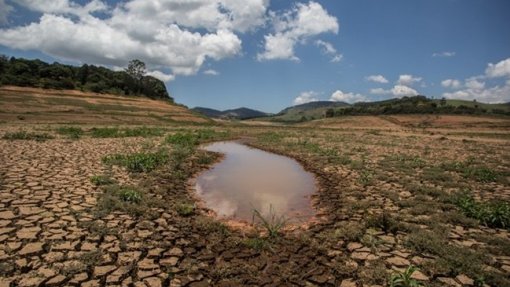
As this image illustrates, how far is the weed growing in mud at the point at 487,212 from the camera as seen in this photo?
650 cm

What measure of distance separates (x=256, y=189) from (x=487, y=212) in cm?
615

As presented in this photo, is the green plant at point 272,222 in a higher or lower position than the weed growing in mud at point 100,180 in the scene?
lower

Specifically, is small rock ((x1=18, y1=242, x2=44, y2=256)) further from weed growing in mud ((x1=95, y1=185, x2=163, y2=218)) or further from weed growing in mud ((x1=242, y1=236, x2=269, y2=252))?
weed growing in mud ((x1=242, y1=236, x2=269, y2=252))

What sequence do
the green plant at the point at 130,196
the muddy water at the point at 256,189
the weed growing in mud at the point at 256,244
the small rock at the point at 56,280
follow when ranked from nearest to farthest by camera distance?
the small rock at the point at 56,280 < the weed growing in mud at the point at 256,244 < the green plant at the point at 130,196 < the muddy water at the point at 256,189

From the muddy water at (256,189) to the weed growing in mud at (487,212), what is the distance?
3608mm

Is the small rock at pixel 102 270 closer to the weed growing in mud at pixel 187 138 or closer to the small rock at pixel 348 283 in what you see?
the small rock at pixel 348 283

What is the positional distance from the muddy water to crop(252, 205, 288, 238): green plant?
0.15 meters

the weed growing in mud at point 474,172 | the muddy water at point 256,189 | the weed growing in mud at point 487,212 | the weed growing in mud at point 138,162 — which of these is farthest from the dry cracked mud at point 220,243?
the weed growing in mud at point 474,172

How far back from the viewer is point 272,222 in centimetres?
677

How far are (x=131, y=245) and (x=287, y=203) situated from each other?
4611 mm

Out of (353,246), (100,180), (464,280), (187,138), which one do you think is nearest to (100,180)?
(100,180)

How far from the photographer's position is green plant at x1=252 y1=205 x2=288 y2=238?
6019mm

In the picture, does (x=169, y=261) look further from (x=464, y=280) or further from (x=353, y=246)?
(x=464, y=280)

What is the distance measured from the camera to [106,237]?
5.32m
